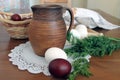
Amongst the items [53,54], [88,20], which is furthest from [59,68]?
[88,20]

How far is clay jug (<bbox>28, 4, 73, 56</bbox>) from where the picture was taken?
0.71 m

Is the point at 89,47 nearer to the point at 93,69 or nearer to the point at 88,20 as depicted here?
the point at 93,69

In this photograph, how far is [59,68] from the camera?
0.58 m

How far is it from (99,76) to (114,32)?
0.55m

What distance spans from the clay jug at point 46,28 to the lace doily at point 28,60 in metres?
0.04

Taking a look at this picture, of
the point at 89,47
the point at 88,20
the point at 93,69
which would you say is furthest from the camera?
the point at 88,20

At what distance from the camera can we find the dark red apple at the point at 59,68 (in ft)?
1.91

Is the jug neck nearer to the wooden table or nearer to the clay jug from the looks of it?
the clay jug

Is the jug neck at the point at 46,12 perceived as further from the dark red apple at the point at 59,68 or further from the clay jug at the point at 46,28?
the dark red apple at the point at 59,68

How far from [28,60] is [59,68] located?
7.6 inches

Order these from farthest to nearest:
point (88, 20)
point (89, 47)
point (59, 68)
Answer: point (88, 20) < point (89, 47) < point (59, 68)

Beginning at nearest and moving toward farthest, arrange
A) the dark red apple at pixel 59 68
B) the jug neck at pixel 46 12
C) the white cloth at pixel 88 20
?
the dark red apple at pixel 59 68, the jug neck at pixel 46 12, the white cloth at pixel 88 20

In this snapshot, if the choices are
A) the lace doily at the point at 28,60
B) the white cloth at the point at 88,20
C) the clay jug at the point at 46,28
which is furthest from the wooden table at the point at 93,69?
the white cloth at the point at 88,20

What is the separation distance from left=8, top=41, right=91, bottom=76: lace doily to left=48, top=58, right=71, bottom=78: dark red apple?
6 cm
